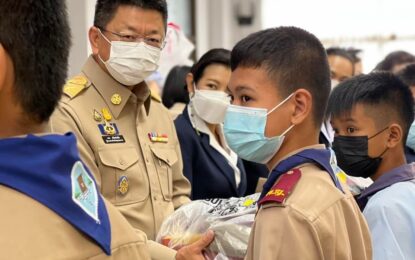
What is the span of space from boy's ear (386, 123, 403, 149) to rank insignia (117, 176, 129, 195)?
3.05 feet

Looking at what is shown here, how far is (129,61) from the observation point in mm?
2105

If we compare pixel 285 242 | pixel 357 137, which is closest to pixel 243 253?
pixel 285 242

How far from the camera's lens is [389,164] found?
2.05m

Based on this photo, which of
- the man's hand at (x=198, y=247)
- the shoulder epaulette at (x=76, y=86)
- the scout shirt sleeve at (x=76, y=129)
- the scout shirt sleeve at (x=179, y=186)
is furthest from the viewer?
the scout shirt sleeve at (x=179, y=186)

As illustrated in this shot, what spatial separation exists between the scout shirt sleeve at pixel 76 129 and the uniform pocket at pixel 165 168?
0.29m

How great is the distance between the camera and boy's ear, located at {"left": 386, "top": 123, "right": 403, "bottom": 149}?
6.76 feet

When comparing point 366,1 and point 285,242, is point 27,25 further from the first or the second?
point 366,1

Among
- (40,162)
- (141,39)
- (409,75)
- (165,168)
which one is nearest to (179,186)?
(165,168)

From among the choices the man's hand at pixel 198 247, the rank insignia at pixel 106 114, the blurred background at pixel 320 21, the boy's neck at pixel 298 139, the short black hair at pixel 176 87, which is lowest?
the blurred background at pixel 320 21

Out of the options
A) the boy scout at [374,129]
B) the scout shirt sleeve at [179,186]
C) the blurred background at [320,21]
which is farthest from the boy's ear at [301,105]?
the blurred background at [320,21]

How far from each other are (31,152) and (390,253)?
1.21 m

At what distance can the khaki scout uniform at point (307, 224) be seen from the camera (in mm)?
1254

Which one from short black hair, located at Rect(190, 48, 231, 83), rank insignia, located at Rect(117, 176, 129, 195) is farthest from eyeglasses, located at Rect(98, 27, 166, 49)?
short black hair, located at Rect(190, 48, 231, 83)

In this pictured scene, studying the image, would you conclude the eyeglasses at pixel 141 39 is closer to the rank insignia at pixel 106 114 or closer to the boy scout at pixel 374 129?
the rank insignia at pixel 106 114
